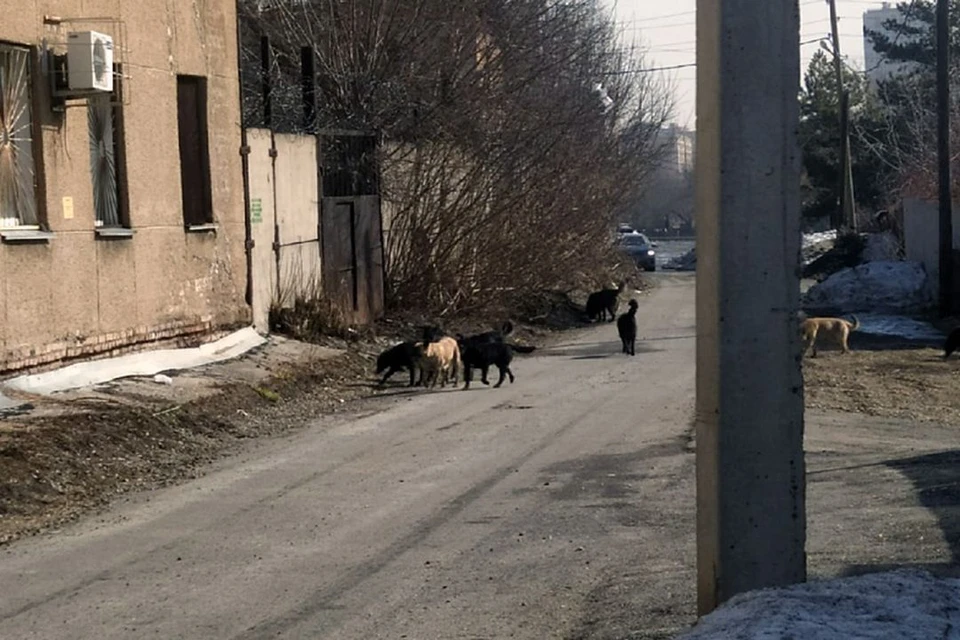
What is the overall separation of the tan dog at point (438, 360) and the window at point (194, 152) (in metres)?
3.25

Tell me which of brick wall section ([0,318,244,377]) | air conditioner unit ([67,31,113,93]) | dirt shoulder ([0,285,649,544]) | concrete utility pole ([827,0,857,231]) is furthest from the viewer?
concrete utility pole ([827,0,857,231])

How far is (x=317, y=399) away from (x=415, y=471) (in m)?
5.60

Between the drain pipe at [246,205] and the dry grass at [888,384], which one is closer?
the dry grass at [888,384]

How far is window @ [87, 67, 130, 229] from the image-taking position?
16.0 m

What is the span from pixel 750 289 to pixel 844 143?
46.7 m

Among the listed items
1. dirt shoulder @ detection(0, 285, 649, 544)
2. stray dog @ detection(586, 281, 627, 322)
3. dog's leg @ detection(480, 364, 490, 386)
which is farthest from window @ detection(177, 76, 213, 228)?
stray dog @ detection(586, 281, 627, 322)

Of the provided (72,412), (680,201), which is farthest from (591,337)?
(680,201)

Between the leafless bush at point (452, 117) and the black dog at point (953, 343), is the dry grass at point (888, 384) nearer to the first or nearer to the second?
the black dog at point (953, 343)

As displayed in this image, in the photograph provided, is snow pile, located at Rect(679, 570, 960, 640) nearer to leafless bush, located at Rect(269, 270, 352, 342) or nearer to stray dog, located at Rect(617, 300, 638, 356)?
leafless bush, located at Rect(269, 270, 352, 342)

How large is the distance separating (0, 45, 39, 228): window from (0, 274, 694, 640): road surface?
10.7 ft

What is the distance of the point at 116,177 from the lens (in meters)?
16.5

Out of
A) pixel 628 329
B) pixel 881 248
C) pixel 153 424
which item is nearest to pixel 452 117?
pixel 628 329

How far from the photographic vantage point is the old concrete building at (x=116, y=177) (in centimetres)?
1424

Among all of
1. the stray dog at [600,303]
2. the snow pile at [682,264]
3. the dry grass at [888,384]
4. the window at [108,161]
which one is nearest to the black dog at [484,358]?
the dry grass at [888,384]
